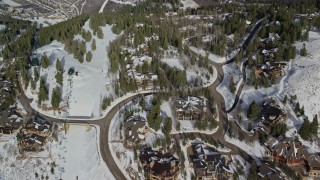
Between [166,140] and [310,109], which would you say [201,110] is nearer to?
[166,140]

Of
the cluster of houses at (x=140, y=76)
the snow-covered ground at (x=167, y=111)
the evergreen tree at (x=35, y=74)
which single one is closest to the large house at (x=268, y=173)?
the snow-covered ground at (x=167, y=111)

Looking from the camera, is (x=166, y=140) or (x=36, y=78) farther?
(x=36, y=78)

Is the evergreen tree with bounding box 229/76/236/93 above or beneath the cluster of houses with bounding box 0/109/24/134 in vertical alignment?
above

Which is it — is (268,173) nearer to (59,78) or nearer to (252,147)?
(252,147)

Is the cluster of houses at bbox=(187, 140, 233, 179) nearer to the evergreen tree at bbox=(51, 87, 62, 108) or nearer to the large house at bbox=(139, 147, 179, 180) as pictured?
the large house at bbox=(139, 147, 179, 180)

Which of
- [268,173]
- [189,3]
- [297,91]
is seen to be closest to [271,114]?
[297,91]

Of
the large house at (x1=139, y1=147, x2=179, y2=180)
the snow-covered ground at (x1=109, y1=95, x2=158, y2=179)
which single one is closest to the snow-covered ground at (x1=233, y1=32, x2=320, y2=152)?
the large house at (x1=139, y1=147, x2=179, y2=180)

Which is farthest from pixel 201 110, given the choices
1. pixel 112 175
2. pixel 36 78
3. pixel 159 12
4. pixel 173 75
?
pixel 159 12

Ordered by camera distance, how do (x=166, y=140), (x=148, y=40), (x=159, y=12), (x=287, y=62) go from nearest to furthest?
(x=166, y=140), (x=287, y=62), (x=148, y=40), (x=159, y=12)
